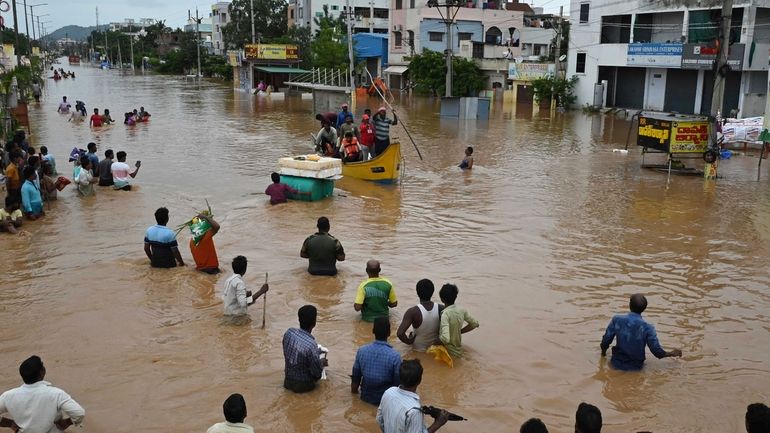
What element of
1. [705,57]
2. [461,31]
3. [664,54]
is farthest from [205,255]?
[461,31]

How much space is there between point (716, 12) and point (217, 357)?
122ft

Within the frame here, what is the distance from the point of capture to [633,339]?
789cm

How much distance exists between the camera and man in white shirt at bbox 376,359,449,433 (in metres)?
5.56

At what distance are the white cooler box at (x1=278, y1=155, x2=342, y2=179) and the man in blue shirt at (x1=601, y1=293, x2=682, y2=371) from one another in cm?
940

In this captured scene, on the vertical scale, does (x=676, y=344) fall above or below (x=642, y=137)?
below

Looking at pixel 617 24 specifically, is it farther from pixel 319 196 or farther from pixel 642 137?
pixel 319 196

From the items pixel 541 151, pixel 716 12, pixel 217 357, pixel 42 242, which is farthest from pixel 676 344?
pixel 716 12

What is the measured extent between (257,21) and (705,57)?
61.0m

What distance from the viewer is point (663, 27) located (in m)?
42.0

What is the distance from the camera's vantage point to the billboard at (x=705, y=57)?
34.4m

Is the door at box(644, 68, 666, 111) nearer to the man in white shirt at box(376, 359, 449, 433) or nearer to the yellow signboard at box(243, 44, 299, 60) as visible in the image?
the yellow signboard at box(243, 44, 299, 60)

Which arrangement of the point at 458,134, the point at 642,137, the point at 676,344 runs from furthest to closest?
the point at 458,134 < the point at 642,137 < the point at 676,344

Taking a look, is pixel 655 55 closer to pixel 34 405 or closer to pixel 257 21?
pixel 34 405

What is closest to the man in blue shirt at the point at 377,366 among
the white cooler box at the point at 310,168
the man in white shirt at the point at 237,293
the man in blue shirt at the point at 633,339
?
the man in white shirt at the point at 237,293
